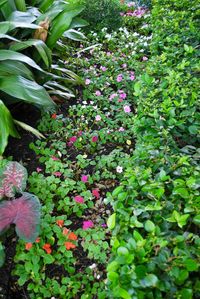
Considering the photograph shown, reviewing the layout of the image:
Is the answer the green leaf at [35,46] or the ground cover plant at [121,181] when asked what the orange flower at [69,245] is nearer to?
the ground cover plant at [121,181]

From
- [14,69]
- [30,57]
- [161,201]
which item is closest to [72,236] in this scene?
[161,201]

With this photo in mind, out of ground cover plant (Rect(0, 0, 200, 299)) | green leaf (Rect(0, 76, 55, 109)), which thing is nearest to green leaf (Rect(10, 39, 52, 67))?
green leaf (Rect(0, 76, 55, 109))

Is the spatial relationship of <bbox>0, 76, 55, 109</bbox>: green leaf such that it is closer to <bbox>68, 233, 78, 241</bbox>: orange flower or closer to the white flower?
the white flower

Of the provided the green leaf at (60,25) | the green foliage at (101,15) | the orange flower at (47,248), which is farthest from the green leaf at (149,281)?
the green foliage at (101,15)

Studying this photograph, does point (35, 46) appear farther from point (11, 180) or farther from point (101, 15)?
point (101, 15)

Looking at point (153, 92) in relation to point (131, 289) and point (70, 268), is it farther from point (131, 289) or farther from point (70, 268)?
point (131, 289)

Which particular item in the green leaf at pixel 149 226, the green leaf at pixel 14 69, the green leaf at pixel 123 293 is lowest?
the green leaf at pixel 14 69

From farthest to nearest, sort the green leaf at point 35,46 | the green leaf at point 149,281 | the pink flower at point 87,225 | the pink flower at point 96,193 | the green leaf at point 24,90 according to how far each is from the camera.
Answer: the green leaf at point 35,46 → the green leaf at point 24,90 → the pink flower at point 96,193 → the pink flower at point 87,225 → the green leaf at point 149,281

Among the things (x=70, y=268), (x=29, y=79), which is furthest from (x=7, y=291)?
(x=29, y=79)

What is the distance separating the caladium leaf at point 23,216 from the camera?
5.31 ft

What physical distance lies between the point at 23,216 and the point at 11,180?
23cm

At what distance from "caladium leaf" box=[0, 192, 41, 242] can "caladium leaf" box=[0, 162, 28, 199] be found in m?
0.06

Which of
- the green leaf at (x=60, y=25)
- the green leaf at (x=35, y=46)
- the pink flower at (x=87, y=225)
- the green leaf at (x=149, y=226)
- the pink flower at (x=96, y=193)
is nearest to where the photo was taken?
the green leaf at (x=149, y=226)

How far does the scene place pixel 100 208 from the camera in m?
2.12
